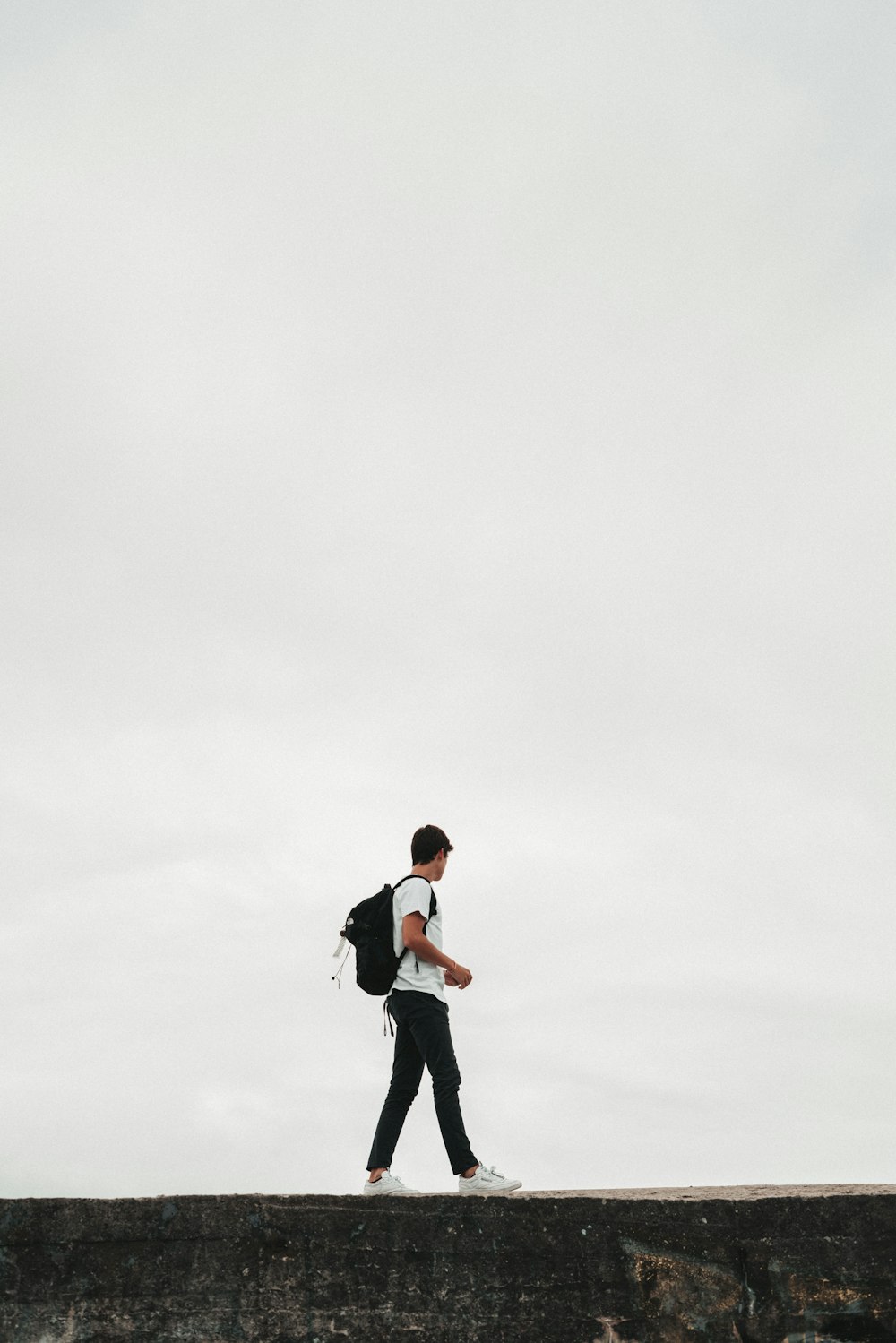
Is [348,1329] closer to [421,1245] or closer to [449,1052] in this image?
[421,1245]

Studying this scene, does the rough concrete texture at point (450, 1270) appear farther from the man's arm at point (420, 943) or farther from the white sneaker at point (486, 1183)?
the man's arm at point (420, 943)

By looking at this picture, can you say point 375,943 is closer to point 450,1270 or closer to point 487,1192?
point 487,1192

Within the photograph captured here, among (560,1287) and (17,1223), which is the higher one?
(17,1223)

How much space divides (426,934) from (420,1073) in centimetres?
74

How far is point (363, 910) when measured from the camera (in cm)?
660

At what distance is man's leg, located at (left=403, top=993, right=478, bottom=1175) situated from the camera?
19.9ft

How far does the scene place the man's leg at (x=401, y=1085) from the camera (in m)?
6.36

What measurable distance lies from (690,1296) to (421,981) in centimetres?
191

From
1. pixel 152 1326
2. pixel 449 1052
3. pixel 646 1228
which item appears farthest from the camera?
pixel 449 1052

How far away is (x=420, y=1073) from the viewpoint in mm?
6527

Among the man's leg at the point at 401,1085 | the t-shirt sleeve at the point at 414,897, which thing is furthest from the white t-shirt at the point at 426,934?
the man's leg at the point at 401,1085

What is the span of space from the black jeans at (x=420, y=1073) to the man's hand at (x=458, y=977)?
Result: 158 millimetres

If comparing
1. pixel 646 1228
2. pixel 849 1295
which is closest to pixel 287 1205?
pixel 646 1228

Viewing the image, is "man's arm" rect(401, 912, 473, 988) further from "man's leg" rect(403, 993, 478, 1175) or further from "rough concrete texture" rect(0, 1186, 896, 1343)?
"rough concrete texture" rect(0, 1186, 896, 1343)
